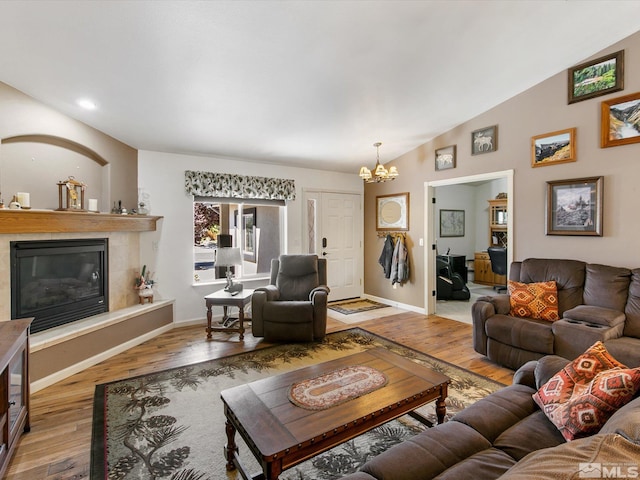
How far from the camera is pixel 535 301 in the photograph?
3.14m

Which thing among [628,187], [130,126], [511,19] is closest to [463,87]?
[511,19]

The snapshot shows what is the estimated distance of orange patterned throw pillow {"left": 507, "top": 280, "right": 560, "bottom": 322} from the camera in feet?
10.1

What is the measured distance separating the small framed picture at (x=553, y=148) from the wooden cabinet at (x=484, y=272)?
4129 mm

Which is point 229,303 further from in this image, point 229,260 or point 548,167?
point 548,167

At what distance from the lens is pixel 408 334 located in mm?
4098

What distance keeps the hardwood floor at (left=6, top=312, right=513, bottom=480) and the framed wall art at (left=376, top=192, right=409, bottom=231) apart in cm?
151

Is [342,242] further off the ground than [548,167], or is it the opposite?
[548,167]

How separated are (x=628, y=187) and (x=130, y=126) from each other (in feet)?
16.7

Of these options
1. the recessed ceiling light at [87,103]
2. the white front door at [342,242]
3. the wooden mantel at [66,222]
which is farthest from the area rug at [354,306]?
the recessed ceiling light at [87,103]

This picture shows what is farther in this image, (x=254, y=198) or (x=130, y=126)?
(x=254, y=198)

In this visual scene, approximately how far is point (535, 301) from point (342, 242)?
339 centimetres

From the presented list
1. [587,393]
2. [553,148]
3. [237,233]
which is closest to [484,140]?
[553,148]

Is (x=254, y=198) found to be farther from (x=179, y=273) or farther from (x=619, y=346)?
(x=619, y=346)

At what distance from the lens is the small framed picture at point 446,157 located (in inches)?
181
